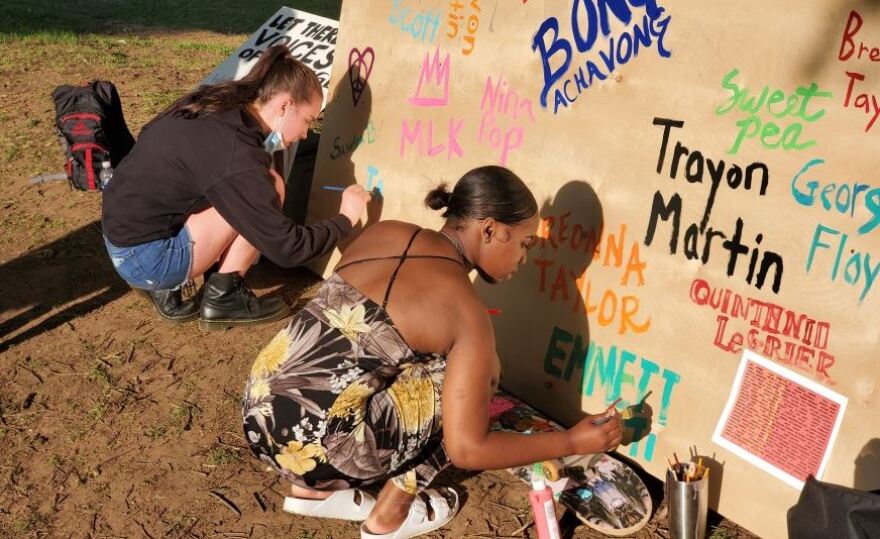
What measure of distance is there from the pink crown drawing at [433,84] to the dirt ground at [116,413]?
48.8 inches

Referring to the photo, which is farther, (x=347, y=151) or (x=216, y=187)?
(x=347, y=151)

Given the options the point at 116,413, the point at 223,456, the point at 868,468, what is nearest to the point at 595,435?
the point at 868,468

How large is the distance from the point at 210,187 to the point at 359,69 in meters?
1.01

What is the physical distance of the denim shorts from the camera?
13.6ft

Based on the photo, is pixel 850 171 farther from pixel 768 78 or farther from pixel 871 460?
pixel 871 460

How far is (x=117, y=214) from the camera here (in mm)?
4066

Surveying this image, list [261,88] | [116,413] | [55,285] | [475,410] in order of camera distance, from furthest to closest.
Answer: [55,285] → [261,88] → [116,413] → [475,410]

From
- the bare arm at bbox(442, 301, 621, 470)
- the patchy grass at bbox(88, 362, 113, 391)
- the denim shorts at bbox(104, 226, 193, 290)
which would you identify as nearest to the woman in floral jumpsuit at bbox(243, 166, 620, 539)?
the bare arm at bbox(442, 301, 621, 470)

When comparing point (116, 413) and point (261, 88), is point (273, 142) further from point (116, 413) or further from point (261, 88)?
point (116, 413)

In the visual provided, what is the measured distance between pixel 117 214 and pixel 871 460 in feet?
9.96

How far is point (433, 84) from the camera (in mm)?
4008

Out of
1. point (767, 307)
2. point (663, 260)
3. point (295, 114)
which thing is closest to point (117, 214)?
point (295, 114)

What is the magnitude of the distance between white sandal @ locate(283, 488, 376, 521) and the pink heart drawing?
6.60 feet

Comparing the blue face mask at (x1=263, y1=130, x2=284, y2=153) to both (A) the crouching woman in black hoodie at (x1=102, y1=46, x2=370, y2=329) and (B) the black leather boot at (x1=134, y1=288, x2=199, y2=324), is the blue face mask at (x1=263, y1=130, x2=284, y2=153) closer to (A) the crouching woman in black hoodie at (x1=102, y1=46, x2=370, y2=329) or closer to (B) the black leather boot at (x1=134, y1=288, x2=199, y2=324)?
(A) the crouching woman in black hoodie at (x1=102, y1=46, x2=370, y2=329)
